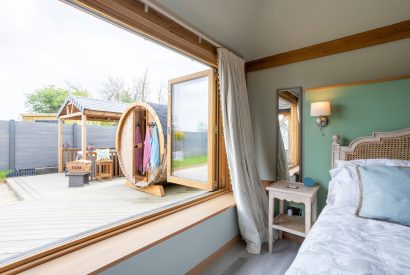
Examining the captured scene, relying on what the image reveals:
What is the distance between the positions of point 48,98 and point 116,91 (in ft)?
3.66

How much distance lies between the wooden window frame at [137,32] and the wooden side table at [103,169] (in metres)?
2.35

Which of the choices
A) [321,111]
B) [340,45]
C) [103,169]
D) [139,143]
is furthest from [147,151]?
[340,45]

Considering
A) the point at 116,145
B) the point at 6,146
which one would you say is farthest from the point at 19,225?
the point at 116,145

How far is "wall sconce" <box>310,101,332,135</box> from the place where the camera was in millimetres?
2027

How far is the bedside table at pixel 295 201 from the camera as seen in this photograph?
6.40ft

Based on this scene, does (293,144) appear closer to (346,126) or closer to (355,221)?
(346,126)

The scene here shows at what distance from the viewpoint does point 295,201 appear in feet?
6.59

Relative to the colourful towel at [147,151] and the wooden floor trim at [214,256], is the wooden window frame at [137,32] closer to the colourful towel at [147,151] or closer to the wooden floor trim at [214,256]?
the wooden floor trim at [214,256]

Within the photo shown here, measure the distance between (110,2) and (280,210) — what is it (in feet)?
8.69

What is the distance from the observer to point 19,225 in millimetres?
1986

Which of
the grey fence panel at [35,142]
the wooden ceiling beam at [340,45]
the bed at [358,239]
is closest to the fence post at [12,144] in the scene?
the grey fence panel at [35,142]

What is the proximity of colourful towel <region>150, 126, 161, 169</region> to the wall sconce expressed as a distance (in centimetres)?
229

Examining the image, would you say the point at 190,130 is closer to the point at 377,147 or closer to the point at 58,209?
the point at 58,209

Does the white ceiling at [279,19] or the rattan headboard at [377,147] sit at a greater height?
the white ceiling at [279,19]
